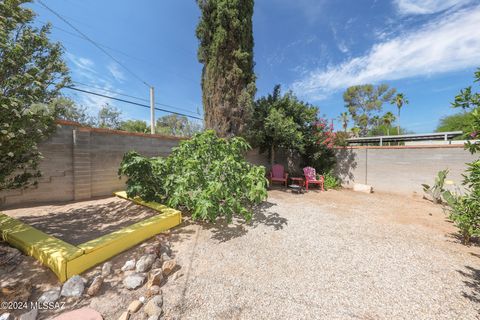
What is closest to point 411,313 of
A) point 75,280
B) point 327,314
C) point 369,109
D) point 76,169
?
point 327,314

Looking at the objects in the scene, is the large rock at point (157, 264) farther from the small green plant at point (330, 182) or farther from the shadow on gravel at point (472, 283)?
the small green plant at point (330, 182)

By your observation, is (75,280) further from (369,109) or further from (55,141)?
(369,109)

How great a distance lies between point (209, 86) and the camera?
644 centimetres

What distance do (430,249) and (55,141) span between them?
6.98 meters

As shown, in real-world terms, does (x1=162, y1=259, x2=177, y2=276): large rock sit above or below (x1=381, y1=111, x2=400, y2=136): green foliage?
below

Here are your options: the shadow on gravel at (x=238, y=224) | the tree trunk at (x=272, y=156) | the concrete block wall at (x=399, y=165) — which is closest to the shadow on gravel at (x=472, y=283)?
the shadow on gravel at (x=238, y=224)

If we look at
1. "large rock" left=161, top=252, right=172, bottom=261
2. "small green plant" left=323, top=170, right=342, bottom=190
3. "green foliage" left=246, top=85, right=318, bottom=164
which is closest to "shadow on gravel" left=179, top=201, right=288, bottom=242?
"large rock" left=161, top=252, right=172, bottom=261

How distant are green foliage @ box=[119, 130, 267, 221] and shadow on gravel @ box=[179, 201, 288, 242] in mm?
194

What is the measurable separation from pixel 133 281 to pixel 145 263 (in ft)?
0.74

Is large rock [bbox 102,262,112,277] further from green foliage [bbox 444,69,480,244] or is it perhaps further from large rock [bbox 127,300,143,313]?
green foliage [bbox 444,69,480,244]

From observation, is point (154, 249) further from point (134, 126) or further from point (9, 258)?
point (134, 126)

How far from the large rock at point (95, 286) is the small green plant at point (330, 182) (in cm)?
701

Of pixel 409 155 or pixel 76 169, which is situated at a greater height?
pixel 409 155

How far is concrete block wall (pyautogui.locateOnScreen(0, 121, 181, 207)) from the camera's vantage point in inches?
147
